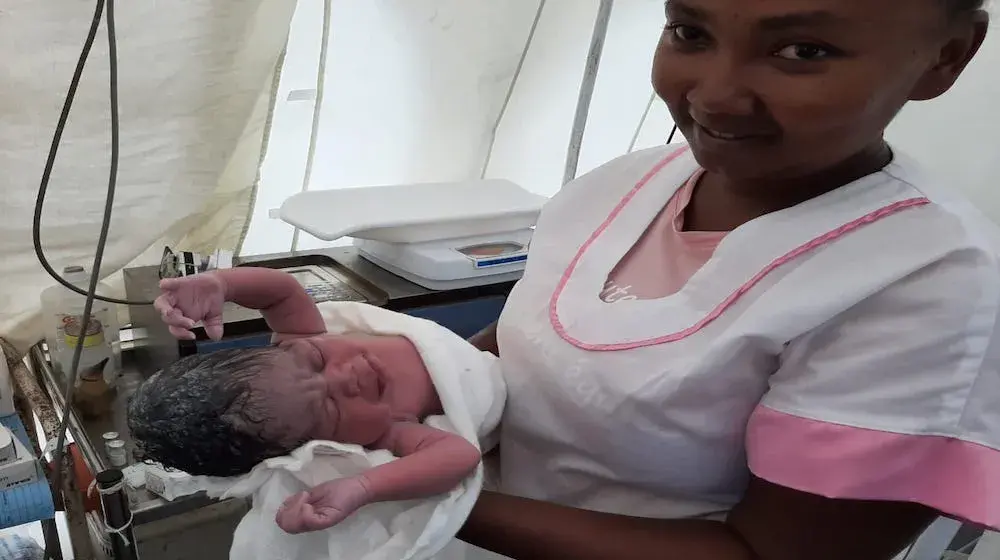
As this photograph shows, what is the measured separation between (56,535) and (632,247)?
3.62ft

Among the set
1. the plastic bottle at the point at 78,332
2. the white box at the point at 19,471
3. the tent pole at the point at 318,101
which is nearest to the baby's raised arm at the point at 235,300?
the white box at the point at 19,471

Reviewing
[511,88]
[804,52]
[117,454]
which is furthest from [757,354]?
[511,88]

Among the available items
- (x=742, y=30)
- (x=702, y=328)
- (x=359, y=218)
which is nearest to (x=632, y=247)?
(x=702, y=328)

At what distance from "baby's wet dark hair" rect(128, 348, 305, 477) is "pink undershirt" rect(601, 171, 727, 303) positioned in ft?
1.26

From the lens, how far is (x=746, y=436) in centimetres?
69

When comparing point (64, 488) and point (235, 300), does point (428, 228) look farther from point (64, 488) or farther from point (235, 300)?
point (64, 488)

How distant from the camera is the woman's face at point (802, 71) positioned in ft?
1.83

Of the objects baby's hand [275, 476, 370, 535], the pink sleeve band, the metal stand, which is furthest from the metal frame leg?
the pink sleeve band

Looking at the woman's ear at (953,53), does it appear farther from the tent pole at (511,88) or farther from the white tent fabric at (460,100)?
the tent pole at (511,88)

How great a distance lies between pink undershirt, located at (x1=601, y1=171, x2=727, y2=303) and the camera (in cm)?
78

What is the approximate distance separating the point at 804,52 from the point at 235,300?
25.4 inches

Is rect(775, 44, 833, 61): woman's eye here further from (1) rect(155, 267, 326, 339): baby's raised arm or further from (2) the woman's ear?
(1) rect(155, 267, 326, 339): baby's raised arm

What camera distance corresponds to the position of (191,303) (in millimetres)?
782

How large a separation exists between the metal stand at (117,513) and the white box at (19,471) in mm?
172
